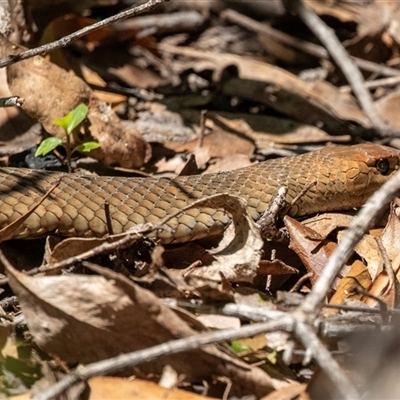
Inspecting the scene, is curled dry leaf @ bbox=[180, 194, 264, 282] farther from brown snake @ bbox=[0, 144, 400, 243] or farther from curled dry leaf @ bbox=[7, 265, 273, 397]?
curled dry leaf @ bbox=[7, 265, 273, 397]

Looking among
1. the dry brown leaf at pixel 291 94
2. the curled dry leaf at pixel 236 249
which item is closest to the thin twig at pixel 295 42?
the dry brown leaf at pixel 291 94

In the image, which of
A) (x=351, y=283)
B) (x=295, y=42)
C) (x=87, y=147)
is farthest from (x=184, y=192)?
(x=295, y=42)

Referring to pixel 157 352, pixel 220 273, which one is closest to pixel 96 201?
pixel 220 273

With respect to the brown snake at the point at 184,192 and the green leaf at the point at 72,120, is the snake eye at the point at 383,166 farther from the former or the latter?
the green leaf at the point at 72,120

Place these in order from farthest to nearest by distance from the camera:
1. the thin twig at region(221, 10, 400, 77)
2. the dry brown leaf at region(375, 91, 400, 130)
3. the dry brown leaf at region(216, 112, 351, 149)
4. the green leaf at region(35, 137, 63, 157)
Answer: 1. the thin twig at region(221, 10, 400, 77)
2. the dry brown leaf at region(375, 91, 400, 130)
3. the dry brown leaf at region(216, 112, 351, 149)
4. the green leaf at region(35, 137, 63, 157)

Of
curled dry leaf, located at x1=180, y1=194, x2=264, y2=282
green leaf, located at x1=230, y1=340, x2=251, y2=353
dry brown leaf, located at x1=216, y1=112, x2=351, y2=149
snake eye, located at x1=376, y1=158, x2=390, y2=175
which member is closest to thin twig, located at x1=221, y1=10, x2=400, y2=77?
dry brown leaf, located at x1=216, y1=112, x2=351, y2=149

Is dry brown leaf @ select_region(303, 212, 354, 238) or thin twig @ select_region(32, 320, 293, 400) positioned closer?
thin twig @ select_region(32, 320, 293, 400)

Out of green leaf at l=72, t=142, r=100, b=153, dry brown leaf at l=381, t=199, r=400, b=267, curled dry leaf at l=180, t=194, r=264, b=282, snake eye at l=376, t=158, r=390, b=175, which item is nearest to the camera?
curled dry leaf at l=180, t=194, r=264, b=282

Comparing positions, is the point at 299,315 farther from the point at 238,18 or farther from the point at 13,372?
the point at 238,18
